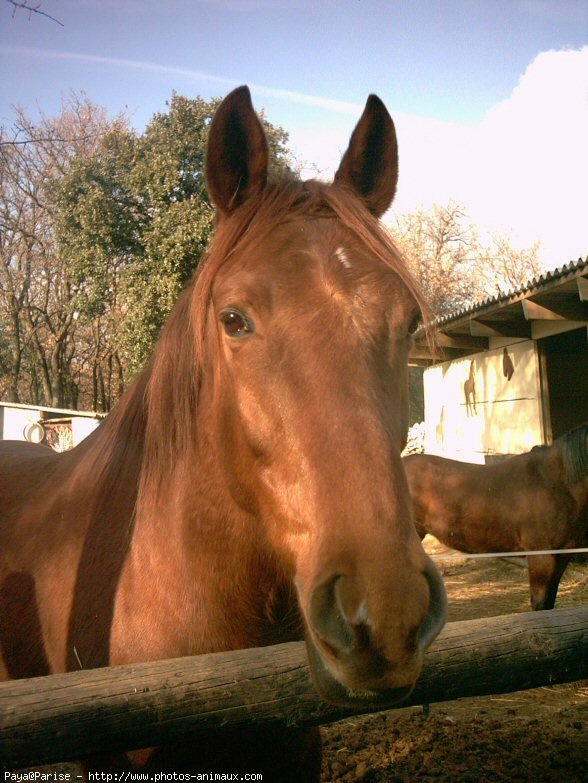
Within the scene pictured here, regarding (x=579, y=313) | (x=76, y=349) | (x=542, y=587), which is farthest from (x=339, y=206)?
(x=76, y=349)

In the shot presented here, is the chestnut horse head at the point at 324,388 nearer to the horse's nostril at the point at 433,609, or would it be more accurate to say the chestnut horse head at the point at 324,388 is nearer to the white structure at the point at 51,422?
the horse's nostril at the point at 433,609

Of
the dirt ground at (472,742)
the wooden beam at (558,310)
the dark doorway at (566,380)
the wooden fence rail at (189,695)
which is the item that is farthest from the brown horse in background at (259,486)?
the dark doorway at (566,380)

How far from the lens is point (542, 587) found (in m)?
6.21

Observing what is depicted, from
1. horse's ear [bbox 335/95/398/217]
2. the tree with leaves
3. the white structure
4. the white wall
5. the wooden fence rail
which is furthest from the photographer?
the white structure

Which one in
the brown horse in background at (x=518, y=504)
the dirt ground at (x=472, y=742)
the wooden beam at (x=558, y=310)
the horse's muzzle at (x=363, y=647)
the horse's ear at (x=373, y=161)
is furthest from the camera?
the wooden beam at (x=558, y=310)

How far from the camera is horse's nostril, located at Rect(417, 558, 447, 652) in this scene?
1135mm

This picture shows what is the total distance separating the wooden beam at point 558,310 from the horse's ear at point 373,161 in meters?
7.28

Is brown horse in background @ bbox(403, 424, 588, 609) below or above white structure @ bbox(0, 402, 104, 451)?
below

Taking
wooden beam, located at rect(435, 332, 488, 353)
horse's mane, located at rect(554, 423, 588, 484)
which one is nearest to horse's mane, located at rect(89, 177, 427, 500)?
horse's mane, located at rect(554, 423, 588, 484)

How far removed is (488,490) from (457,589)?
1610 mm

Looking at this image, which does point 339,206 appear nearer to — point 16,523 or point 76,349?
point 16,523

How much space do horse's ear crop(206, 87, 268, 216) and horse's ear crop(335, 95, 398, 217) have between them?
308 millimetres

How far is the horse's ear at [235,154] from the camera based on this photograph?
1.83 meters

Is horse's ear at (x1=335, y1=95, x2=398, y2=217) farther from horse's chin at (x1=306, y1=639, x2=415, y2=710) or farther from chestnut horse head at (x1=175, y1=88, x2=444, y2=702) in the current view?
horse's chin at (x1=306, y1=639, x2=415, y2=710)
